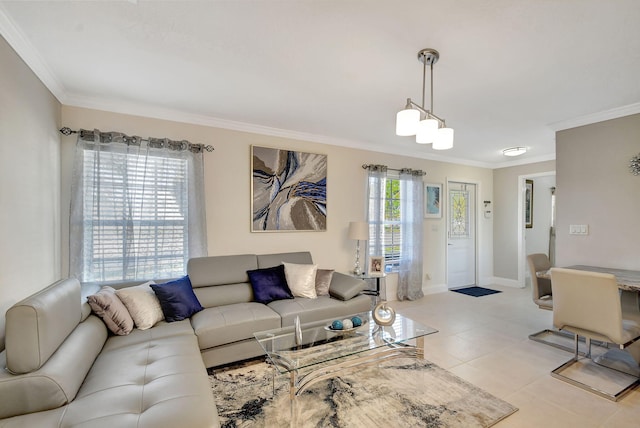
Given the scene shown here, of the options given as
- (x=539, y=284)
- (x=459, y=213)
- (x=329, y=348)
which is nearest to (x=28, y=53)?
(x=329, y=348)

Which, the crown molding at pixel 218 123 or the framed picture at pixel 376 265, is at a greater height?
the crown molding at pixel 218 123

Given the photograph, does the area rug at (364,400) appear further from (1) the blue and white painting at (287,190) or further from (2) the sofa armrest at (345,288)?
(1) the blue and white painting at (287,190)

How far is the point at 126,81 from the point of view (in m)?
2.53

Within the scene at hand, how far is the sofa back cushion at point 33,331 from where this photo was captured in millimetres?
1325

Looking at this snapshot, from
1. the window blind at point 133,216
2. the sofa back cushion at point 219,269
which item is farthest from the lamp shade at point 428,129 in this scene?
the window blind at point 133,216

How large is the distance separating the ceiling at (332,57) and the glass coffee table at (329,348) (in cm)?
212

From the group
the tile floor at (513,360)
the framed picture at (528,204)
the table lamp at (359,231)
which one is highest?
the framed picture at (528,204)

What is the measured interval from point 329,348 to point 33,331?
1.68 m

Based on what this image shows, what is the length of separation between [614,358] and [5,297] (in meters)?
4.98

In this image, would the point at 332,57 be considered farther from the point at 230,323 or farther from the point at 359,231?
the point at 359,231

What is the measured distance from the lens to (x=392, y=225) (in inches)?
191

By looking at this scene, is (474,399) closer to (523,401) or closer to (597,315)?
(523,401)

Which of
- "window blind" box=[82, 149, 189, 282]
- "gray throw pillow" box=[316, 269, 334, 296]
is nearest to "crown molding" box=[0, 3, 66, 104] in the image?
"window blind" box=[82, 149, 189, 282]

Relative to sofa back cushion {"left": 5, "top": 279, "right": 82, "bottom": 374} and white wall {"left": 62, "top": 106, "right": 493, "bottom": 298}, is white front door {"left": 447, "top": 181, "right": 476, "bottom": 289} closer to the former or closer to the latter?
white wall {"left": 62, "top": 106, "right": 493, "bottom": 298}
